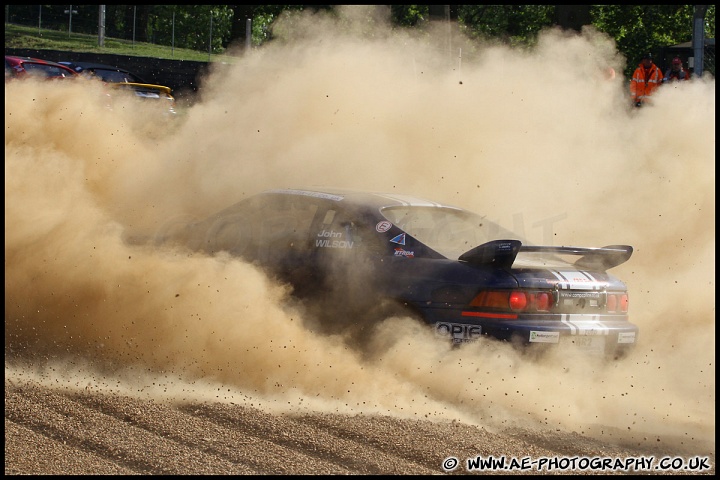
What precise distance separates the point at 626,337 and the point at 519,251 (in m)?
1.05

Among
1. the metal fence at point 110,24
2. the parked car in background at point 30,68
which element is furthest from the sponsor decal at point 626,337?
the metal fence at point 110,24

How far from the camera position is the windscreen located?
253 inches

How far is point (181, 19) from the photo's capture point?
4253 cm

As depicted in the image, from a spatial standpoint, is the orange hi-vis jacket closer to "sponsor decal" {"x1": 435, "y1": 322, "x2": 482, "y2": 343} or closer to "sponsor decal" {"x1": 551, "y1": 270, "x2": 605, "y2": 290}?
"sponsor decal" {"x1": 551, "y1": 270, "x2": 605, "y2": 290}

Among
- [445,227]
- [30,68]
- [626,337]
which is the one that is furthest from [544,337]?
[30,68]

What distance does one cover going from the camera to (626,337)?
246 inches

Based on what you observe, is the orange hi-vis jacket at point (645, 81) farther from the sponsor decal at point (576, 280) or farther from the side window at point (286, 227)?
the side window at point (286, 227)

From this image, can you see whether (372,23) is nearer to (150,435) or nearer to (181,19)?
(150,435)

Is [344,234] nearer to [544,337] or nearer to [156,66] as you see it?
[544,337]

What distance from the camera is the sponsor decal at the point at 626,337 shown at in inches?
244

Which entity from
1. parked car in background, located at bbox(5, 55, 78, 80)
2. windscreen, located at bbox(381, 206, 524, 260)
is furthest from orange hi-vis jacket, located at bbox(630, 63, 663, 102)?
parked car in background, located at bbox(5, 55, 78, 80)

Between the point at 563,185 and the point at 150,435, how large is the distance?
247 inches

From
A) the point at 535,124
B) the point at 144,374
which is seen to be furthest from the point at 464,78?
the point at 144,374

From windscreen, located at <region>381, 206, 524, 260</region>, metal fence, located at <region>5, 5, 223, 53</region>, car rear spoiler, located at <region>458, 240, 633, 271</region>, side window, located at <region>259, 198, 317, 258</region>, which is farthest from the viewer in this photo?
metal fence, located at <region>5, 5, 223, 53</region>
